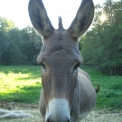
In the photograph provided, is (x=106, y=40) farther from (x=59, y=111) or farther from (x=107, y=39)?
(x=59, y=111)

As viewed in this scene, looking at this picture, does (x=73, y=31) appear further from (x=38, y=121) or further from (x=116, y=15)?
(x=116, y=15)

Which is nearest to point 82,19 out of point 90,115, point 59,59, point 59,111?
point 59,59

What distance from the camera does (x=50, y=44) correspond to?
3537 mm

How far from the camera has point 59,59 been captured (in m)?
3.30

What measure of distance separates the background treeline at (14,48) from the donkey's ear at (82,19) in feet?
191

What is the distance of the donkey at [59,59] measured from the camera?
3059mm

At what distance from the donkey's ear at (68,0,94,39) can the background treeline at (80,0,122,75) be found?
29.8 metres

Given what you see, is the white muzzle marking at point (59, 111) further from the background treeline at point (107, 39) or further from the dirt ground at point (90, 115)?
the background treeline at point (107, 39)

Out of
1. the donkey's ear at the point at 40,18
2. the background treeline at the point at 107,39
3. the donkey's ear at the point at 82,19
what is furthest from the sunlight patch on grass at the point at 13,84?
the background treeline at the point at 107,39

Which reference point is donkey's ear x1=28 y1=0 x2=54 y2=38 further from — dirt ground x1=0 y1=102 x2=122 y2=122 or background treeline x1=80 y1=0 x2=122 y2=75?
background treeline x1=80 y1=0 x2=122 y2=75

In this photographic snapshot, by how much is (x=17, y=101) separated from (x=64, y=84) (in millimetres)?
8222

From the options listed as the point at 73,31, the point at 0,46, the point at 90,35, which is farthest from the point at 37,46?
the point at 73,31

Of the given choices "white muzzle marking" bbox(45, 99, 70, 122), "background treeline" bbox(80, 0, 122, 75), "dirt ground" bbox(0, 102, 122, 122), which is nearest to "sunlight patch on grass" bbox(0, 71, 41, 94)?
"dirt ground" bbox(0, 102, 122, 122)

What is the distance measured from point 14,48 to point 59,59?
6383cm
